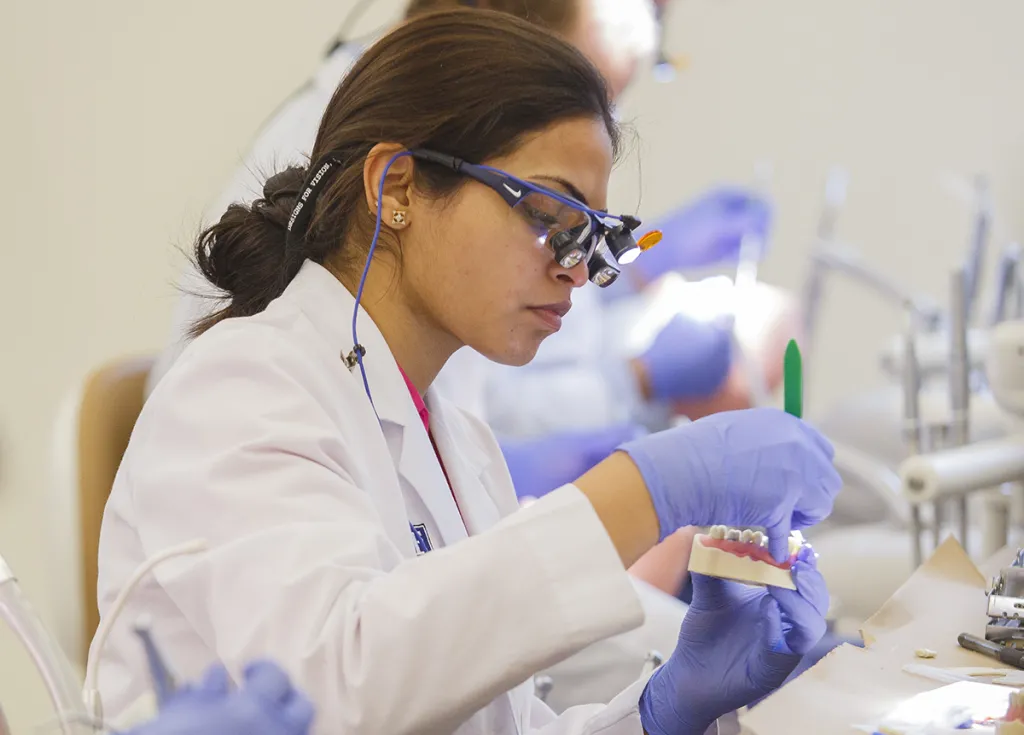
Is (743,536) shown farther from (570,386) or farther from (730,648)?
(570,386)

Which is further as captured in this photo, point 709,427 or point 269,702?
point 709,427

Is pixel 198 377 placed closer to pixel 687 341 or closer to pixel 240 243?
pixel 240 243

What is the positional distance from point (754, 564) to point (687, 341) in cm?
174

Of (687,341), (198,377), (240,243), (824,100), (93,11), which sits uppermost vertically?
(93,11)

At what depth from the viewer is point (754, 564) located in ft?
3.09

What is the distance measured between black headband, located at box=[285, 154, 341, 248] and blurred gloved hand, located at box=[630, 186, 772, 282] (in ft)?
6.27

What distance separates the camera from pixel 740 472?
889 millimetres

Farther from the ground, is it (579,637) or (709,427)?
(709,427)

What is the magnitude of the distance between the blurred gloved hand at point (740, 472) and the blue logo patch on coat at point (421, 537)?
0.89ft

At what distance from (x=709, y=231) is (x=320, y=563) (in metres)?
2.30

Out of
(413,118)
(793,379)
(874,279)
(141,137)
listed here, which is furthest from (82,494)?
(874,279)

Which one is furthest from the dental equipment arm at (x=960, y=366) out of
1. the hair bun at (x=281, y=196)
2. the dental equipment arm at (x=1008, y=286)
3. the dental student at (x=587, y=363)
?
the hair bun at (x=281, y=196)

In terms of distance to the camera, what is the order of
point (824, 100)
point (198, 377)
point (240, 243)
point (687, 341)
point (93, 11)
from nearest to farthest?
point (198, 377) < point (240, 243) < point (93, 11) < point (687, 341) < point (824, 100)

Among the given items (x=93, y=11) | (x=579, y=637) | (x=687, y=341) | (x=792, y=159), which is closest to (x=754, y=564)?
(x=579, y=637)
